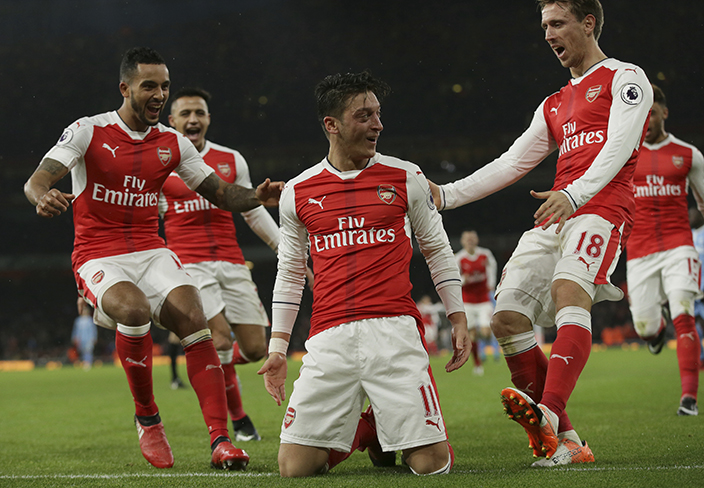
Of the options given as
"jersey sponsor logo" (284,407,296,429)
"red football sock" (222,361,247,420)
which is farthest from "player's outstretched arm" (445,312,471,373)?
"red football sock" (222,361,247,420)

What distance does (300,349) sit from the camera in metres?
28.0

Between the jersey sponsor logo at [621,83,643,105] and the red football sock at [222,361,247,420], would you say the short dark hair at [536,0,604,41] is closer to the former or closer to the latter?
the jersey sponsor logo at [621,83,643,105]

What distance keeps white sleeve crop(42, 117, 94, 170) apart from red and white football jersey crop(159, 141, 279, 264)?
1.63 meters

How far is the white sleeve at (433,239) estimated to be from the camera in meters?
3.51

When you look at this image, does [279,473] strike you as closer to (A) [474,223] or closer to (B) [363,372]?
(B) [363,372]

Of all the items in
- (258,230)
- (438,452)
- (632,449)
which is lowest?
(632,449)

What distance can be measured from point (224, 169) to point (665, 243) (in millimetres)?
3836

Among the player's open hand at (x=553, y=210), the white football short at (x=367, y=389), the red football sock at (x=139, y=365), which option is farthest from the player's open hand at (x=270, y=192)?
the player's open hand at (x=553, y=210)

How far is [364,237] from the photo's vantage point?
135 inches

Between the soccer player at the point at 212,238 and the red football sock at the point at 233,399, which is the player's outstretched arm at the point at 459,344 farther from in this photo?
the soccer player at the point at 212,238

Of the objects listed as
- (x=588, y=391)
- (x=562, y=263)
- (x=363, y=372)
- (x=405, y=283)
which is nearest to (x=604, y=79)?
(x=562, y=263)

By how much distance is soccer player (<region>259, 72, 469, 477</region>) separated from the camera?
328 cm

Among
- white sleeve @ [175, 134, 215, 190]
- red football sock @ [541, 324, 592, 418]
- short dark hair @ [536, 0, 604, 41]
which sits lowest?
red football sock @ [541, 324, 592, 418]

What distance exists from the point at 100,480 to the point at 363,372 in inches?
55.5
